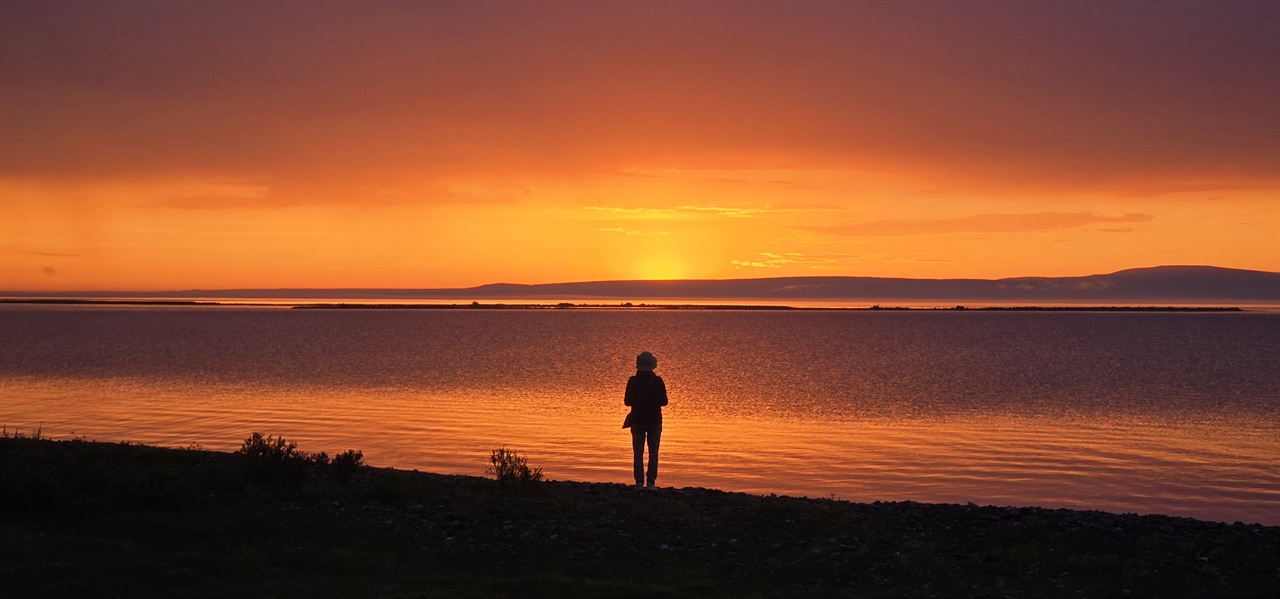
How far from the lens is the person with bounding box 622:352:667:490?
20.3 m

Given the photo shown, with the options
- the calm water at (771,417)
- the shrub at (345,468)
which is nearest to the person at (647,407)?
the calm water at (771,417)

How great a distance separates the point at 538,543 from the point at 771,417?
25113mm

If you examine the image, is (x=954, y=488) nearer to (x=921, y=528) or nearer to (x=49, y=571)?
(x=921, y=528)

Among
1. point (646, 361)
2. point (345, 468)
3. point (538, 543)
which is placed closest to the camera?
point (538, 543)

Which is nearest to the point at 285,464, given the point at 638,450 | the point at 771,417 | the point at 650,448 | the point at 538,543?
the point at 538,543

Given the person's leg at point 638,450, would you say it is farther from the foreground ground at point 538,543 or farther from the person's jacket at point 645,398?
the foreground ground at point 538,543

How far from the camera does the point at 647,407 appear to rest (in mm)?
20500

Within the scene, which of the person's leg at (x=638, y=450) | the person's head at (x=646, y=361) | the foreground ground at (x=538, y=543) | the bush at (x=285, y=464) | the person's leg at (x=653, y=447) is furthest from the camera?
the person's leg at (x=638, y=450)

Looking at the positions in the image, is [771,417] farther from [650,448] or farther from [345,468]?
[345,468]

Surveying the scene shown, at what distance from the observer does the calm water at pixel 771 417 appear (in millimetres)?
25406

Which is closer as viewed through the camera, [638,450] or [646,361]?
[646,361]

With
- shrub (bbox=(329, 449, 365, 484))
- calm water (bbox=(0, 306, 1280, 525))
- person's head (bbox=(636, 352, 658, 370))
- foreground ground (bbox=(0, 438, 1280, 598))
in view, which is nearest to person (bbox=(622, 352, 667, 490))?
person's head (bbox=(636, 352, 658, 370))

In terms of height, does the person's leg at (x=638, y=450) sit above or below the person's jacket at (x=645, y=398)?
below

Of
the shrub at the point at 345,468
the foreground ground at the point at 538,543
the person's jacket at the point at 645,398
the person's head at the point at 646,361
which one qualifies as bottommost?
the foreground ground at the point at 538,543
